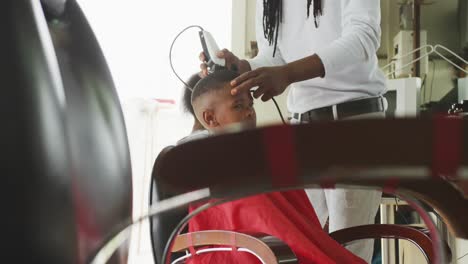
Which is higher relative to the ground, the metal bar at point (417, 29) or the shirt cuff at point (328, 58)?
the metal bar at point (417, 29)

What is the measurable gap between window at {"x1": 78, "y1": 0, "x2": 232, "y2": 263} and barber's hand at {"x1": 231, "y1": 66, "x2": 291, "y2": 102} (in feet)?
4.97

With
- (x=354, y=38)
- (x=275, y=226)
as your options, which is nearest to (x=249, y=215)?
(x=275, y=226)

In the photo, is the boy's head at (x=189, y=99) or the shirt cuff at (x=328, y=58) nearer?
the shirt cuff at (x=328, y=58)

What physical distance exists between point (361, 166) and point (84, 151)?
283 mm

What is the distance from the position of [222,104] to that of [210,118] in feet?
0.21

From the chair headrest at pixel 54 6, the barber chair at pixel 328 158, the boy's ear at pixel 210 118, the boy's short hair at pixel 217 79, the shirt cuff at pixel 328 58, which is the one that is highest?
the chair headrest at pixel 54 6

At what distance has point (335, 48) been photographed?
1233 millimetres

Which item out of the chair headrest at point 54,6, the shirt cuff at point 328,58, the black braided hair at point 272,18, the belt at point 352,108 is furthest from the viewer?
the black braided hair at point 272,18

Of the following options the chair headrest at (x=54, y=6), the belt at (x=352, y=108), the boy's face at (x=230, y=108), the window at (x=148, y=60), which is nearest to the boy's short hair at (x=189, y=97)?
the boy's face at (x=230, y=108)

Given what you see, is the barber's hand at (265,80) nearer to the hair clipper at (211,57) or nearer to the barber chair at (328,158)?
the hair clipper at (211,57)

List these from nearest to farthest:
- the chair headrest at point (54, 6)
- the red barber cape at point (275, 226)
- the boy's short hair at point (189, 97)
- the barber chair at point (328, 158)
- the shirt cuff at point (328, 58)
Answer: the barber chair at point (328, 158) → the chair headrest at point (54, 6) → the red barber cape at point (275, 226) → the shirt cuff at point (328, 58) → the boy's short hair at point (189, 97)

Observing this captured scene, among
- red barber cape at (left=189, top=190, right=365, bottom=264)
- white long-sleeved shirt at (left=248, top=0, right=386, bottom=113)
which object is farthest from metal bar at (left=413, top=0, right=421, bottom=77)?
red barber cape at (left=189, top=190, right=365, bottom=264)

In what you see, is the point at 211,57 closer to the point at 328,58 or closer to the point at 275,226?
the point at 328,58

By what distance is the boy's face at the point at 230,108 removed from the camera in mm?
1399
